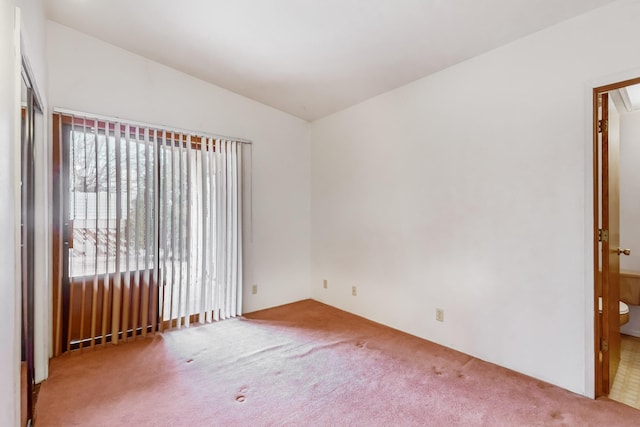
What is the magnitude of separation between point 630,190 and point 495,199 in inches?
74.6

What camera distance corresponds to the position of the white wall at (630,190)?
125 inches

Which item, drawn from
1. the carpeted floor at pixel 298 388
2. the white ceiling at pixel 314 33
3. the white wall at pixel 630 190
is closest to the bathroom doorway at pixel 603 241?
the carpeted floor at pixel 298 388

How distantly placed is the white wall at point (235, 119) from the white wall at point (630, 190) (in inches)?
138

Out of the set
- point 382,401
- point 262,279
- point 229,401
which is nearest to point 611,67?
point 382,401

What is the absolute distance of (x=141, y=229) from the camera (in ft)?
10.0

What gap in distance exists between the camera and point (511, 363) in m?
2.42

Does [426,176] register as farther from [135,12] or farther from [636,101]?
[135,12]

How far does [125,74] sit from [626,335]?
5612 mm

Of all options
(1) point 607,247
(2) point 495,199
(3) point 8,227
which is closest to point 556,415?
(1) point 607,247

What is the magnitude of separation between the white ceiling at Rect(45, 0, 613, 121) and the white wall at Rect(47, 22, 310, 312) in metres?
0.18

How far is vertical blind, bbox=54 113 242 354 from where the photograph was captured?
273 cm

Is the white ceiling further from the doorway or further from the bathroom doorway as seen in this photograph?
the doorway

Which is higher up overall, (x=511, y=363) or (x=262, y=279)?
(x=262, y=279)

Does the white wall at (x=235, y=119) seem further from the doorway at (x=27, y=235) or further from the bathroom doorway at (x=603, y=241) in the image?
the bathroom doorway at (x=603, y=241)
